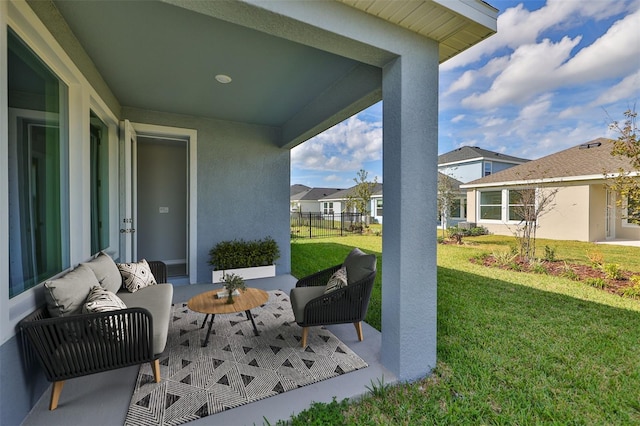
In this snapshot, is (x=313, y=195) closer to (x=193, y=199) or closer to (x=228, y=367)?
(x=193, y=199)

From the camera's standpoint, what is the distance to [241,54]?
9.48ft

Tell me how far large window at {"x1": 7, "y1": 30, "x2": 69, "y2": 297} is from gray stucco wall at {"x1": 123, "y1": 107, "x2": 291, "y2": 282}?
2499 mm

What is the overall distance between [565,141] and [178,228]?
15.3 metres

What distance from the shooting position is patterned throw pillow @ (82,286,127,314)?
6.52 feet

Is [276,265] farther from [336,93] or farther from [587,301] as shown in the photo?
[587,301]

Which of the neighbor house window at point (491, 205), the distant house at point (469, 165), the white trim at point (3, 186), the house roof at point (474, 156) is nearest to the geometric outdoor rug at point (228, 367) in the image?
the white trim at point (3, 186)

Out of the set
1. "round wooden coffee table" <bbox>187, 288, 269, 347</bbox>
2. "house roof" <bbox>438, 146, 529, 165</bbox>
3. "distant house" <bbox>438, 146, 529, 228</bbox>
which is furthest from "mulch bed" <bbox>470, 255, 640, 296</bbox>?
"house roof" <bbox>438, 146, 529, 165</bbox>

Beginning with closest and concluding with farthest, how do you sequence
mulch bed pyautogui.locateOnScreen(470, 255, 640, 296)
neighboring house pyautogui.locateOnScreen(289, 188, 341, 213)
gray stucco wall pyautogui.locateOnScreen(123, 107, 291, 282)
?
mulch bed pyautogui.locateOnScreen(470, 255, 640, 296) < gray stucco wall pyautogui.locateOnScreen(123, 107, 291, 282) < neighboring house pyautogui.locateOnScreen(289, 188, 341, 213)

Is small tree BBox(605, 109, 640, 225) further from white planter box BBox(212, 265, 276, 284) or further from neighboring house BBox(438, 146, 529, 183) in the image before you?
neighboring house BBox(438, 146, 529, 183)

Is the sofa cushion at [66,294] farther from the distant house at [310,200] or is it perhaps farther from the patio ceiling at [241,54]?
the distant house at [310,200]

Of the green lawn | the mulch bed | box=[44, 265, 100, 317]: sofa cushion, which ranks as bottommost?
the green lawn

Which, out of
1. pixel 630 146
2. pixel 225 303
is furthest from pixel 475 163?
pixel 225 303

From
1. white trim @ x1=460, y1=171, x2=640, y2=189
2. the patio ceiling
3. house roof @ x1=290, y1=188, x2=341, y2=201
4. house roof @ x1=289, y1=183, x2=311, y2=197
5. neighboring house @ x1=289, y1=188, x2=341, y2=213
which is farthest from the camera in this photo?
house roof @ x1=289, y1=183, x2=311, y2=197

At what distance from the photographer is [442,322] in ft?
11.0
